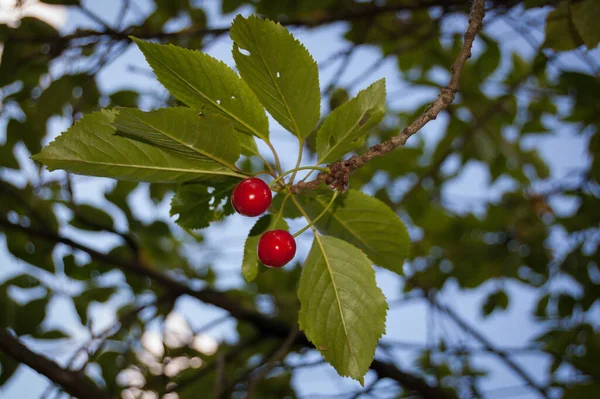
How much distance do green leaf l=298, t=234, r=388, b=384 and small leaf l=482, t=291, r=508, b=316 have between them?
308 cm

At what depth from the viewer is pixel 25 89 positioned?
293cm

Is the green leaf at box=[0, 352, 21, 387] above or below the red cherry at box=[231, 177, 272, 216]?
below

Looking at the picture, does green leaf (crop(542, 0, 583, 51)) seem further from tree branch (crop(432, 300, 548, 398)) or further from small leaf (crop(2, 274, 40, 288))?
small leaf (crop(2, 274, 40, 288))

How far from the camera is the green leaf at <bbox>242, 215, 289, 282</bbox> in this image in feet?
4.97

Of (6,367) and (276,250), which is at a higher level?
(276,250)

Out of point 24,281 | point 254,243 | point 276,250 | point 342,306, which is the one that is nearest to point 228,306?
point 24,281

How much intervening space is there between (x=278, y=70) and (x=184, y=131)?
0.28 metres

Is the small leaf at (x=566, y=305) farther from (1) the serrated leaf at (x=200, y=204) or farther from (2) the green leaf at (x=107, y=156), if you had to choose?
(2) the green leaf at (x=107, y=156)

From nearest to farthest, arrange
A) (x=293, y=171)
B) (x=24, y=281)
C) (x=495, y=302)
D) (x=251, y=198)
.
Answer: (x=251, y=198) < (x=293, y=171) < (x=24, y=281) < (x=495, y=302)

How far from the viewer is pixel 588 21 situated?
5.94 feet

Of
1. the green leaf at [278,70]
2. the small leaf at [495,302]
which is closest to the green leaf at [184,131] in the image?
the green leaf at [278,70]

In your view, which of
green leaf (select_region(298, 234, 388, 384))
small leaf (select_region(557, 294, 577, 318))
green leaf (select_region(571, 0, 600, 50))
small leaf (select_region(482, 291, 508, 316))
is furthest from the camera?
small leaf (select_region(482, 291, 508, 316))

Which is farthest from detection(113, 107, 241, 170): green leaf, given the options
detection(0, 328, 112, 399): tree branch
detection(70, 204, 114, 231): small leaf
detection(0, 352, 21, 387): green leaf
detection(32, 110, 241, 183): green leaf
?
detection(0, 352, 21, 387): green leaf

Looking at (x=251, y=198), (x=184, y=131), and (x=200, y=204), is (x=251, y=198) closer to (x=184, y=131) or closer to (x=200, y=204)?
(x=184, y=131)
